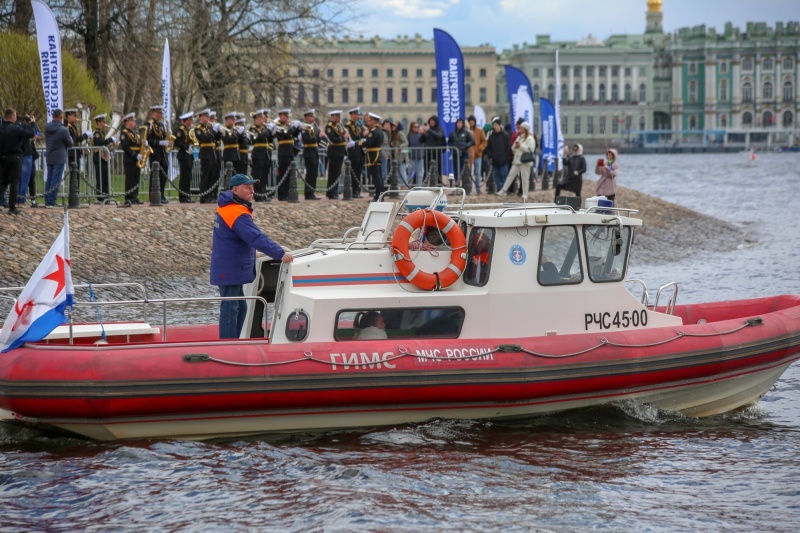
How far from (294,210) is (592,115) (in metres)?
155

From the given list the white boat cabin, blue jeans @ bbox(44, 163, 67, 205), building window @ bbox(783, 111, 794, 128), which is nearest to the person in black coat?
blue jeans @ bbox(44, 163, 67, 205)

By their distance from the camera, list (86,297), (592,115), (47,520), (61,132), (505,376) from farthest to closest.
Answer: (592,115), (61,132), (86,297), (505,376), (47,520)

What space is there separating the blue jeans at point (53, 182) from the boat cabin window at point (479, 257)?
11.3 meters

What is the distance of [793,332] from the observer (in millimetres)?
12453

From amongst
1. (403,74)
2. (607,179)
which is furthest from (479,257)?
(403,74)

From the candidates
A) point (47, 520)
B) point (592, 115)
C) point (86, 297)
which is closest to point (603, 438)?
point (47, 520)

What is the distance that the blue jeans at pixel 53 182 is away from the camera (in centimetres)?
2077

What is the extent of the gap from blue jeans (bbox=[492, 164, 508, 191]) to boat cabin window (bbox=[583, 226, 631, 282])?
16976mm

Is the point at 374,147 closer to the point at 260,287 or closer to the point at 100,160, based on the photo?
the point at 100,160

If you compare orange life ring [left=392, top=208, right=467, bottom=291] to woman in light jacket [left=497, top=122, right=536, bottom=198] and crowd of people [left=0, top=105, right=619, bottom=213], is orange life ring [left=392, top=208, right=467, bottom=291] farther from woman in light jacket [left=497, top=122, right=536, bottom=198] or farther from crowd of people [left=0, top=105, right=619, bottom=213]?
woman in light jacket [left=497, top=122, right=536, bottom=198]

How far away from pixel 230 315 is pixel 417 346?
75.9 inches

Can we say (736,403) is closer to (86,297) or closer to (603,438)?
(603,438)

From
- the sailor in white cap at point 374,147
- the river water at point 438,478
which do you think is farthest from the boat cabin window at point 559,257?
the sailor in white cap at point 374,147

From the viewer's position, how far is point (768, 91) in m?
189
